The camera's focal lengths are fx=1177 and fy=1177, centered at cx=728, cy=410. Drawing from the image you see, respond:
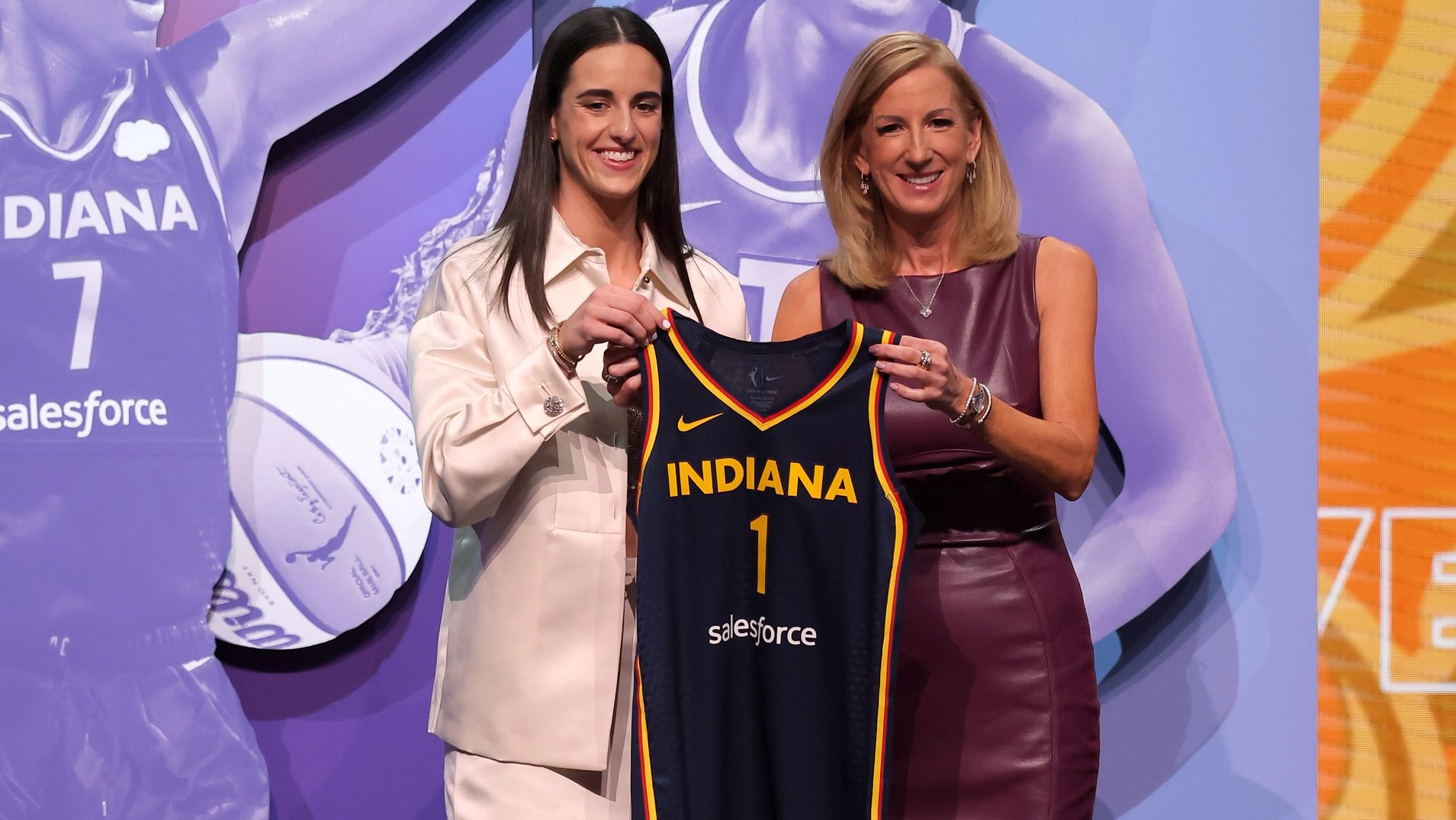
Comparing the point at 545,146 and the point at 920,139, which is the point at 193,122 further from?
the point at 920,139

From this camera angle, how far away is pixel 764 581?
170cm

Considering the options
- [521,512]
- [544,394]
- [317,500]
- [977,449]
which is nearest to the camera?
[544,394]

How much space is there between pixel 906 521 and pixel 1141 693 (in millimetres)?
1520

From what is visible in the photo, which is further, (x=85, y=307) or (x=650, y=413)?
(x=85, y=307)

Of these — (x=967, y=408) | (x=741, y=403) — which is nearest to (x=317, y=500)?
(x=741, y=403)

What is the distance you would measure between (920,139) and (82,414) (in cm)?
209

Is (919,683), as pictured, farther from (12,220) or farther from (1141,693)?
(12,220)

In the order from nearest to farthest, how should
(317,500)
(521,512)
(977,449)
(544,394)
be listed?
(544,394) < (521,512) < (977,449) < (317,500)

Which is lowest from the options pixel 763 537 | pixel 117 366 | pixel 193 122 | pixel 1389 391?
pixel 763 537

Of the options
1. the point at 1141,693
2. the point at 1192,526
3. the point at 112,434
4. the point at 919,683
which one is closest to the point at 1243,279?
the point at 1192,526

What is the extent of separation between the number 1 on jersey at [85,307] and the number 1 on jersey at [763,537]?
1914 mm

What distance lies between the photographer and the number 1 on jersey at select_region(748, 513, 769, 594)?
170cm

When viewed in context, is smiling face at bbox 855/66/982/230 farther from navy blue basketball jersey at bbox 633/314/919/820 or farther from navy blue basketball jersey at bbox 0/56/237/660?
navy blue basketball jersey at bbox 0/56/237/660

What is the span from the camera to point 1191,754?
9.34 feet
